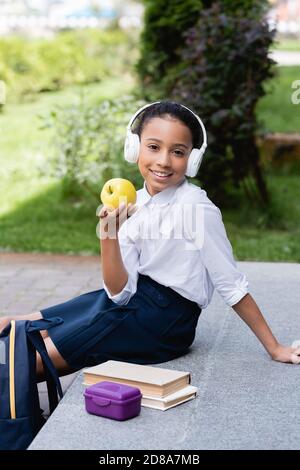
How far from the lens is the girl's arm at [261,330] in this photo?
10.4ft

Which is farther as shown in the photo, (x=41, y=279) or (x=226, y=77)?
(x=226, y=77)

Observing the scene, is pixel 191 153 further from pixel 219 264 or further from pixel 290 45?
pixel 290 45

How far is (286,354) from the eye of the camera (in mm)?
3291

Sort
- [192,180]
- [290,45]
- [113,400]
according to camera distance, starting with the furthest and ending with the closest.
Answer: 1. [290,45]
2. [192,180]
3. [113,400]

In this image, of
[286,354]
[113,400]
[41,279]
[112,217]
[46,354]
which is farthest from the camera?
[41,279]

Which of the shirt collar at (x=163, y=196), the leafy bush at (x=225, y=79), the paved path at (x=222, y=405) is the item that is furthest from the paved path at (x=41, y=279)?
the shirt collar at (x=163, y=196)

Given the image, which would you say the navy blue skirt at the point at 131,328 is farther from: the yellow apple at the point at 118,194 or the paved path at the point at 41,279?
the paved path at the point at 41,279

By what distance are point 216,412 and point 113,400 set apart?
35cm

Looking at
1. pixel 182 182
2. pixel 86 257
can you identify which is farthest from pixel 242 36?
pixel 182 182

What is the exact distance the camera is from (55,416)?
278cm

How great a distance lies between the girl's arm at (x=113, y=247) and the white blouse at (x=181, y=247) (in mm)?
51

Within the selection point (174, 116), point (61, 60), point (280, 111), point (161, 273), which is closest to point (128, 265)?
point (161, 273)
